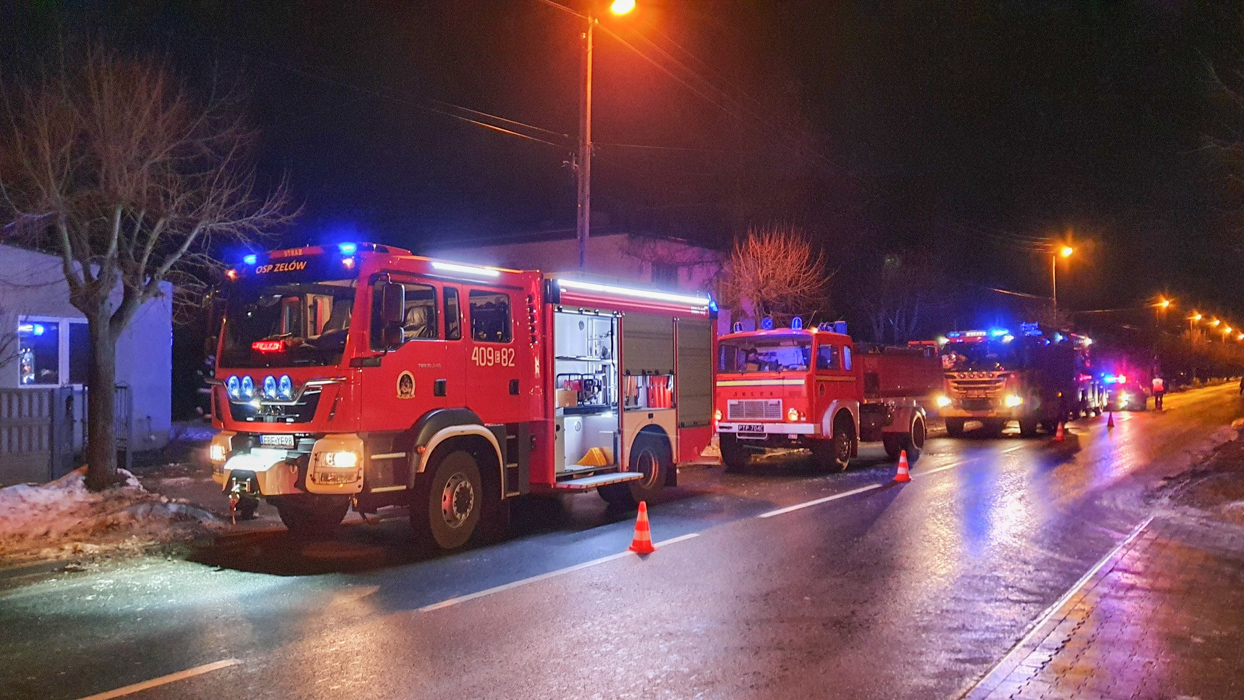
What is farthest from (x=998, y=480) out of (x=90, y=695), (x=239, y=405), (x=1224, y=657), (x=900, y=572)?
(x=90, y=695)

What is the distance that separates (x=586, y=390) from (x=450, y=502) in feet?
8.75

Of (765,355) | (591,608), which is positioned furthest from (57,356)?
(591,608)

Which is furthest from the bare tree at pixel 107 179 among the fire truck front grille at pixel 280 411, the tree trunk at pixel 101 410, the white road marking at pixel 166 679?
the white road marking at pixel 166 679

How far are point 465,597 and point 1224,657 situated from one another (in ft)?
17.8

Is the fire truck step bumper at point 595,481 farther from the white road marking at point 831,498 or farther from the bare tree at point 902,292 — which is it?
the bare tree at point 902,292

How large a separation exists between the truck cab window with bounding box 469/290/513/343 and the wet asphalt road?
2.33m

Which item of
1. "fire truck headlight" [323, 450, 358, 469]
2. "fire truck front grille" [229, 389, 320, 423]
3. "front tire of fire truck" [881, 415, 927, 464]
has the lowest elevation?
"front tire of fire truck" [881, 415, 927, 464]

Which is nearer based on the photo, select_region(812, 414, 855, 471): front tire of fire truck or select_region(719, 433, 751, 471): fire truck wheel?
select_region(812, 414, 855, 471): front tire of fire truck

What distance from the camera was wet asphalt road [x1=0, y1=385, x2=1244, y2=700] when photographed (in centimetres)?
543

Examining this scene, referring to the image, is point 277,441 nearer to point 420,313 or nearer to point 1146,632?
point 420,313

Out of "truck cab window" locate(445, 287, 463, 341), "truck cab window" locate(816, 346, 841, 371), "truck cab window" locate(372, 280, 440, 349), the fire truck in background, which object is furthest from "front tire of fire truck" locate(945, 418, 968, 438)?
"truck cab window" locate(372, 280, 440, 349)

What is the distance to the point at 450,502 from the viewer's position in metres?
9.52

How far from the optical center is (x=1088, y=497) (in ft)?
43.3

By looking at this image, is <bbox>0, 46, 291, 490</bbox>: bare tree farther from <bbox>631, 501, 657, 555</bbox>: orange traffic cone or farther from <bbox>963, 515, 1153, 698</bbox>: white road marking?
<bbox>963, 515, 1153, 698</bbox>: white road marking
